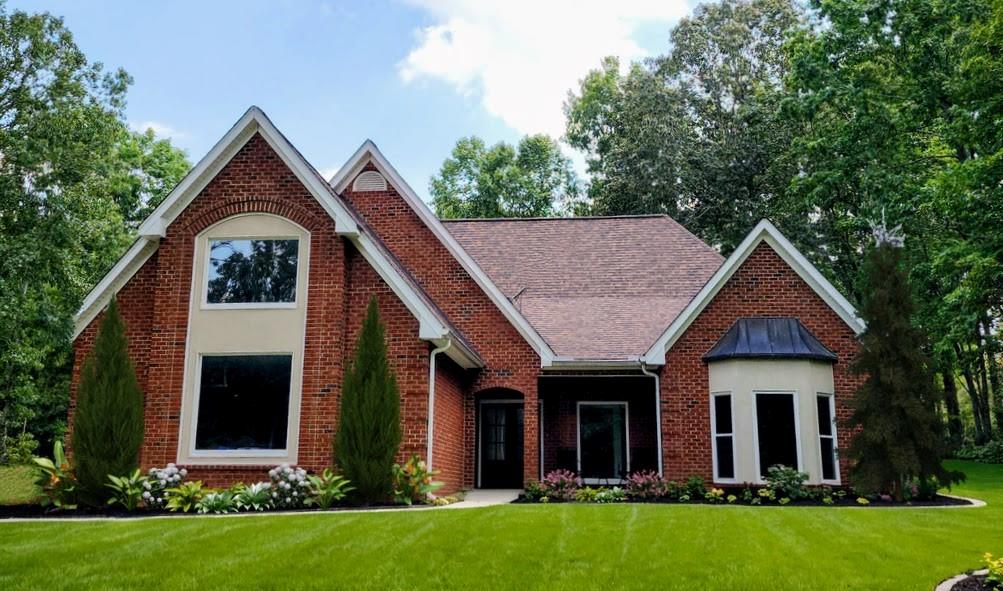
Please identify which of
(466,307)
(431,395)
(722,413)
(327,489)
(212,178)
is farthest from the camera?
(466,307)

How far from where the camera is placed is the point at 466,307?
16.9 meters

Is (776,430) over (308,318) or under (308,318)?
under

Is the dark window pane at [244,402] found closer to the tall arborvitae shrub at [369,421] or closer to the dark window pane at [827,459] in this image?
the tall arborvitae shrub at [369,421]

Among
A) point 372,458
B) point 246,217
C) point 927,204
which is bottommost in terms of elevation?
point 372,458

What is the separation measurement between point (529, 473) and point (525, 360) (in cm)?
218

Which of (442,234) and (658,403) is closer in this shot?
(658,403)

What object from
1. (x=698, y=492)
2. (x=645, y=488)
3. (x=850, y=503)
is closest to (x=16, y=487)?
(x=645, y=488)

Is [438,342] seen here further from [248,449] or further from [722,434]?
[722,434]

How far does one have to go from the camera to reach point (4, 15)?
21.4 meters

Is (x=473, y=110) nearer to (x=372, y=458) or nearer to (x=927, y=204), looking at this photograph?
(x=927, y=204)

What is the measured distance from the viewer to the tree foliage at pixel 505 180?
1660 inches

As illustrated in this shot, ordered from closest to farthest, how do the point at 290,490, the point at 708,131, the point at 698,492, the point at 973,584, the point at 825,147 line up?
the point at 973,584 < the point at 290,490 < the point at 698,492 < the point at 825,147 < the point at 708,131

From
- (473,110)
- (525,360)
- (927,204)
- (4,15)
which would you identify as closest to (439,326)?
(525,360)

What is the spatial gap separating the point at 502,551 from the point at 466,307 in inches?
369
